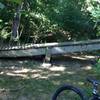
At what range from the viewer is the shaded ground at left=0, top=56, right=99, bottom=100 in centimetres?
660

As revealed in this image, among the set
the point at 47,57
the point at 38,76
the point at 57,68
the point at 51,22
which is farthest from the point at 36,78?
the point at 51,22

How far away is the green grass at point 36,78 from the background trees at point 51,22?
8.46ft

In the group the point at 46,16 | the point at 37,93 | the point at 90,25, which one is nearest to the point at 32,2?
the point at 46,16

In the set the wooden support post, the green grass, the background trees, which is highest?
the background trees

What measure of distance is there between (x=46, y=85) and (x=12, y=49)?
220 centimetres

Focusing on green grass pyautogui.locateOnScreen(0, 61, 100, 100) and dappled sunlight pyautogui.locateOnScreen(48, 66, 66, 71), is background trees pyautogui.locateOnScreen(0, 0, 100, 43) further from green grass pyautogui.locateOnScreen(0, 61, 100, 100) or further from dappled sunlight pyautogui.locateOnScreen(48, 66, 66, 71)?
dappled sunlight pyautogui.locateOnScreen(48, 66, 66, 71)

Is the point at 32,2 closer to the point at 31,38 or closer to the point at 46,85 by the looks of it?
the point at 31,38

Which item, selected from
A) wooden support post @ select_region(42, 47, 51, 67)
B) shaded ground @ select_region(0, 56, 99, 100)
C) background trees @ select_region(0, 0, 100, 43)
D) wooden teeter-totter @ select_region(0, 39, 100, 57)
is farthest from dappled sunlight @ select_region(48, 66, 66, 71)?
background trees @ select_region(0, 0, 100, 43)

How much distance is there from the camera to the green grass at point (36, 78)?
21.5ft

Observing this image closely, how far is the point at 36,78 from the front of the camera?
303 inches

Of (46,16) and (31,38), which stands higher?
(46,16)

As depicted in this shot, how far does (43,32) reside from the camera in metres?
11.8

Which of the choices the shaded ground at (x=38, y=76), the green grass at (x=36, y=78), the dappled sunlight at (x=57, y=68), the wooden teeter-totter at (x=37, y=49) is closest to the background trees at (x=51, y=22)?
the shaded ground at (x=38, y=76)

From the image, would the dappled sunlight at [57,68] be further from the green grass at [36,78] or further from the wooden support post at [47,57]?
the wooden support post at [47,57]
